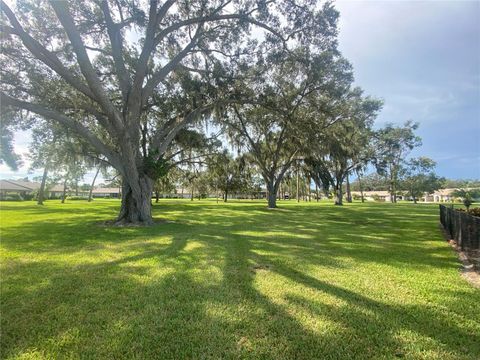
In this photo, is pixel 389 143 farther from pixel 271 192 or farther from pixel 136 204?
pixel 136 204

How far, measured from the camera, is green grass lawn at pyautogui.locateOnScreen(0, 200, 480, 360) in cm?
238

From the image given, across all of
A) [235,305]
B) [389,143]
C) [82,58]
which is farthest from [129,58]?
[389,143]

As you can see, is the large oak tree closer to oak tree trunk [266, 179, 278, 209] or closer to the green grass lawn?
the green grass lawn

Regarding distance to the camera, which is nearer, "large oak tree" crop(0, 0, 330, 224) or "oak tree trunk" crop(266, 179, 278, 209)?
"large oak tree" crop(0, 0, 330, 224)

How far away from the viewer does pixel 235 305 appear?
3.16 metres

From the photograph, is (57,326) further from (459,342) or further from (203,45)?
(203,45)

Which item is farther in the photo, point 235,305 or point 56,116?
point 56,116

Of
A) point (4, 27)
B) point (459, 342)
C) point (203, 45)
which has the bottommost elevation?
point (459, 342)

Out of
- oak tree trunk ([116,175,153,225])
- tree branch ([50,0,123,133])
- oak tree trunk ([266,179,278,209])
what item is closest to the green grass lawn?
oak tree trunk ([116,175,153,225])

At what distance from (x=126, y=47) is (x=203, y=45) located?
408 cm

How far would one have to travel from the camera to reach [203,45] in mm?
12219

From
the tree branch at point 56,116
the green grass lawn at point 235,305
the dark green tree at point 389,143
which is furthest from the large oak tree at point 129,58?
the dark green tree at point 389,143

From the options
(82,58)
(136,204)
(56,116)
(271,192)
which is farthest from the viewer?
(271,192)

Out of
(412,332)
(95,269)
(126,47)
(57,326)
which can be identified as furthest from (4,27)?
(412,332)
